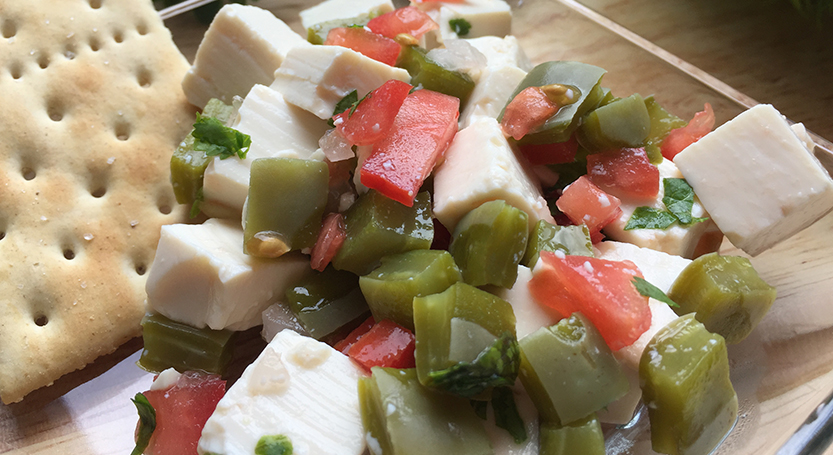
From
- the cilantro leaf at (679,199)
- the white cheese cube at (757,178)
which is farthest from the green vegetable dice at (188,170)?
the white cheese cube at (757,178)

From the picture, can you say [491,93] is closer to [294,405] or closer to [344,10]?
[344,10]

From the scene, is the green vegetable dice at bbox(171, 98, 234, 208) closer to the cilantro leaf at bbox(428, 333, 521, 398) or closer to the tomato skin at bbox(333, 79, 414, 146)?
the tomato skin at bbox(333, 79, 414, 146)

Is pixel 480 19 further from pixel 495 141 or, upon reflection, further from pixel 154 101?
pixel 154 101

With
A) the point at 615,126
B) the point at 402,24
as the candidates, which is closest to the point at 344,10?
the point at 402,24

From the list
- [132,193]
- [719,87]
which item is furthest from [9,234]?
[719,87]

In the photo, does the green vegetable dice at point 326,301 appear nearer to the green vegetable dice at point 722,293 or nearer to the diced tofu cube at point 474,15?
the green vegetable dice at point 722,293

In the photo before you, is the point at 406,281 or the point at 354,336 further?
the point at 354,336
